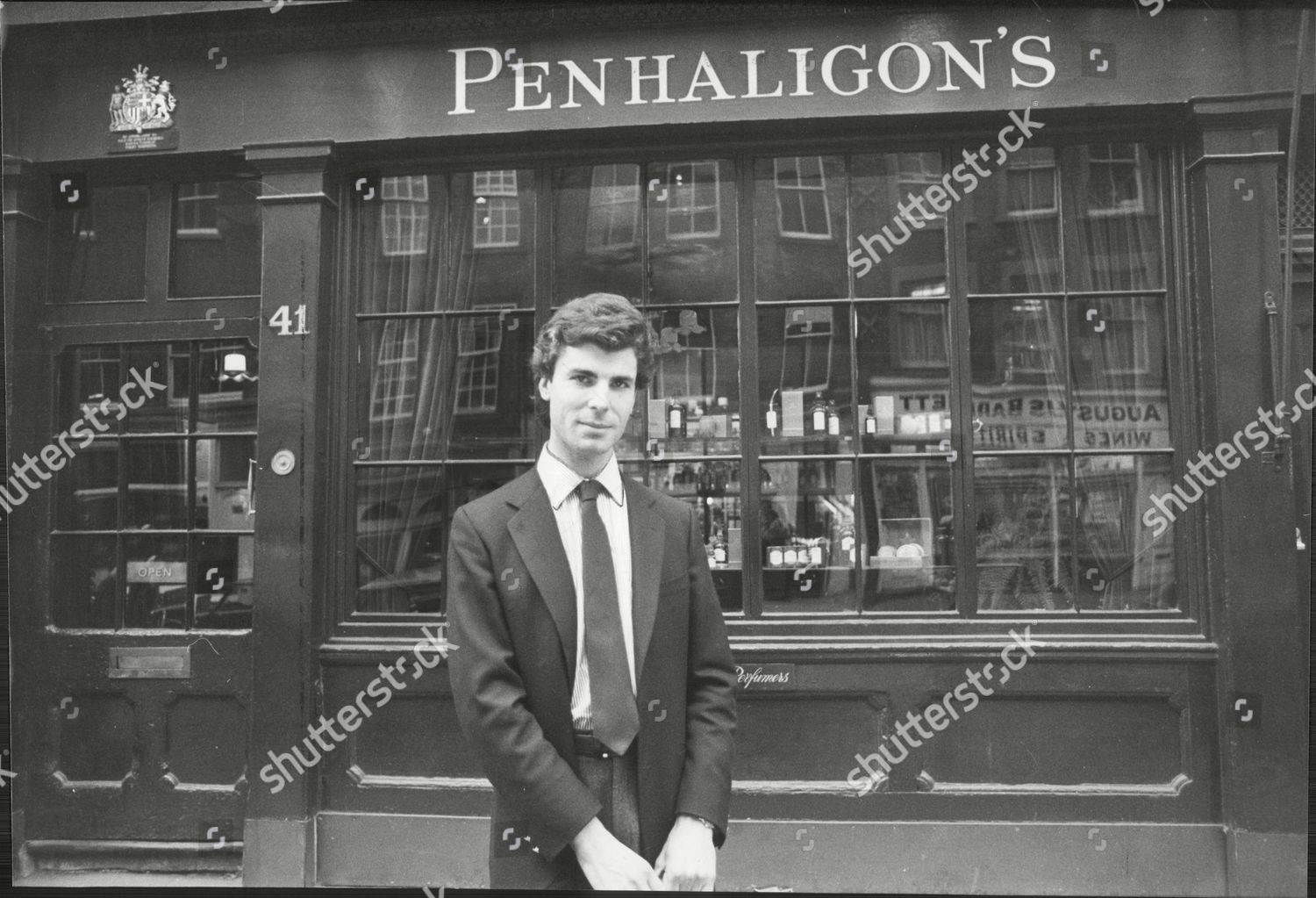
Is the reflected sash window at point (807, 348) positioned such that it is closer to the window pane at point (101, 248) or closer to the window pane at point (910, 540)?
the window pane at point (910, 540)

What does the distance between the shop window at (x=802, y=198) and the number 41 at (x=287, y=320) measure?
2362mm

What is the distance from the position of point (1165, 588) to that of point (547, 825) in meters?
3.36

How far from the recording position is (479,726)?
2.39m

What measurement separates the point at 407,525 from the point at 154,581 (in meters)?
1.33

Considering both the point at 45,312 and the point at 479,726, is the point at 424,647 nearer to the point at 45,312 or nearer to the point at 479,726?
the point at 479,726

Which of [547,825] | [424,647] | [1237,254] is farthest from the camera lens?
[424,647]

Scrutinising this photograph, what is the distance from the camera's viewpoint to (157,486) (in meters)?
4.69

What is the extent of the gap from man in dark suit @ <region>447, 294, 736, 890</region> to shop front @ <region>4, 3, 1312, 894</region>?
1.83 metres

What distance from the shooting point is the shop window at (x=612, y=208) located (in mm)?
4605

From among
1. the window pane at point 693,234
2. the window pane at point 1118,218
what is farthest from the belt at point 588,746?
the window pane at point 1118,218

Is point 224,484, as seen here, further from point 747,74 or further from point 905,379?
point 905,379

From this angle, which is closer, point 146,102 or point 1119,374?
point 1119,374

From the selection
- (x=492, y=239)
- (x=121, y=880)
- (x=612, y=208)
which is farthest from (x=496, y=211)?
(x=121, y=880)

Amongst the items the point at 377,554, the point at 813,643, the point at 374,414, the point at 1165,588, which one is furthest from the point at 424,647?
the point at 1165,588
